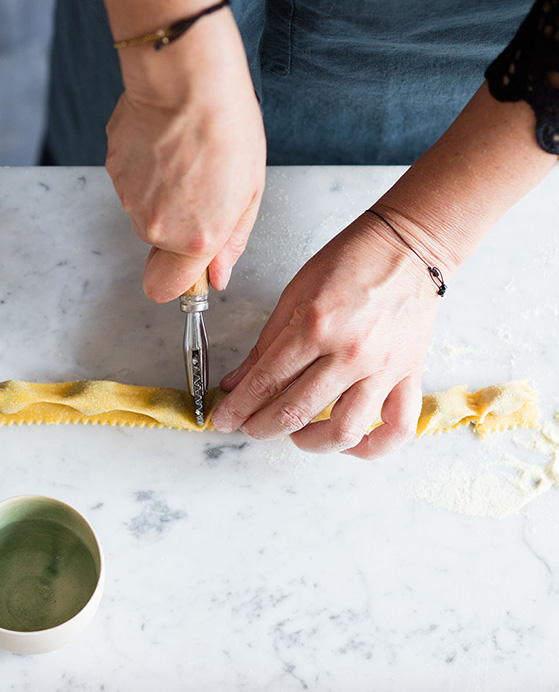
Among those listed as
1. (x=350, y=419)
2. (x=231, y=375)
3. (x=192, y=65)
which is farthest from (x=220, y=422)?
(x=192, y=65)

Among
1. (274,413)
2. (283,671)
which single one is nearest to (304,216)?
(274,413)

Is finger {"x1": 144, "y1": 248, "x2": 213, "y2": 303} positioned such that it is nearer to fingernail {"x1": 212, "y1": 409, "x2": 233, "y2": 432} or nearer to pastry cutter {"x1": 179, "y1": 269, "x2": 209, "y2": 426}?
pastry cutter {"x1": 179, "y1": 269, "x2": 209, "y2": 426}

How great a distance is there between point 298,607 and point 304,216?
0.62 meters

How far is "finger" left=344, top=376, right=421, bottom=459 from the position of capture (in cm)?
87

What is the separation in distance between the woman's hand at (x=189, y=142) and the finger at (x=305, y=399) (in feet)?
0.67

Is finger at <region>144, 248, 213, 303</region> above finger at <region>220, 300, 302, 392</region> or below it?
above

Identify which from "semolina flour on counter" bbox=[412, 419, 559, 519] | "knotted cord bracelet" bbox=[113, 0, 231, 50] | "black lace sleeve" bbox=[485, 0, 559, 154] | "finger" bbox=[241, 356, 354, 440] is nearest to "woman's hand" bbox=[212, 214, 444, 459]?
"finger" bbox=[241, 356, 354, 440]

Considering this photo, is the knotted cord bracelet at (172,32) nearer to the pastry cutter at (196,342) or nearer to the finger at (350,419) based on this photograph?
the pastry cutter at (196,342)

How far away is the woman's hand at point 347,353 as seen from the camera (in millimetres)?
838

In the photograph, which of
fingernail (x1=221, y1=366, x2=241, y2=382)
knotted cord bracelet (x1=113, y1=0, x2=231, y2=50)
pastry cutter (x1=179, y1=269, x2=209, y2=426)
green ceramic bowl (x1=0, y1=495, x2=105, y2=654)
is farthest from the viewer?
fingernail (x1=221, y1=366, x2=241, y2=382)

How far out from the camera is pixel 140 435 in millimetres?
922

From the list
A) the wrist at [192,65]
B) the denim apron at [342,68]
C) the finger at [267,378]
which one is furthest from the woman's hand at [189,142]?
the denim apron at [342,68]

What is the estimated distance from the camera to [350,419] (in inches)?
33.3

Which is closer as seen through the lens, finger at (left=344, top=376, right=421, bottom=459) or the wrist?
the wrist
